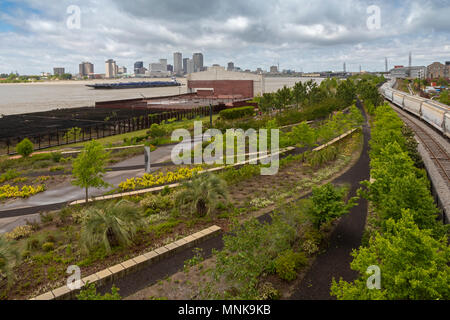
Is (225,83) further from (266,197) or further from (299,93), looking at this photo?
(266,197)

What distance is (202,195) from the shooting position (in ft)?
51.3

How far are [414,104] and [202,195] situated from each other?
53436 mm

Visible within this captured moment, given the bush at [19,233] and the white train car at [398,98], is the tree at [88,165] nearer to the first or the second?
the bush at [19,233]

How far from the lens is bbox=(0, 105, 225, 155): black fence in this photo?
3922 centimetres

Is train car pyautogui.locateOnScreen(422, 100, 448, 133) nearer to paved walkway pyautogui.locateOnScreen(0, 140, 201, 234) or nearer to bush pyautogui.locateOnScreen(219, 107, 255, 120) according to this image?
bush pyautogui.locateOnScreen(219, 107, 255, 120)

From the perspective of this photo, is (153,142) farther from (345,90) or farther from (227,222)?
(345,90)

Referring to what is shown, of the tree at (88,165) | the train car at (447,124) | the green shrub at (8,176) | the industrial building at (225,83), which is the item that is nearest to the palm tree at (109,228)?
the tree at (88,165)

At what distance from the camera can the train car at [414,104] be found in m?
52.0

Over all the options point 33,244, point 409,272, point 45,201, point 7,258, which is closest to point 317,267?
point 409,272

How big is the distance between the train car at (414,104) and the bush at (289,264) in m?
49.8

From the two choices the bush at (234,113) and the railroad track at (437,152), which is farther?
the bush at (234,113)

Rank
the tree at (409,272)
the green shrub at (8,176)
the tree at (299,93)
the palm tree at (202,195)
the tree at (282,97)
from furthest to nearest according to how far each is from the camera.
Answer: the tree at (299,93) → the tree at (282,97) → the green shrub at (8,176) → the palm tree at (202,195) → the tree at (409,272)

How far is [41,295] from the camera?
31.1ft
